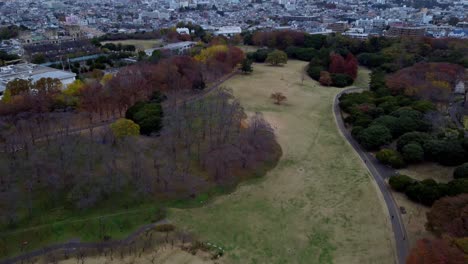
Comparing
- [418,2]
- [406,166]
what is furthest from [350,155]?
[418,2]

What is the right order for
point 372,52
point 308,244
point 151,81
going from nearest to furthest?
point 308,244 < point 151,81 < point 372,52

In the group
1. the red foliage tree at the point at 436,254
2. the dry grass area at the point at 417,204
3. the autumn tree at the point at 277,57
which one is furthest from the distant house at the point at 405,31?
the red foliage tree at the point at 436,254

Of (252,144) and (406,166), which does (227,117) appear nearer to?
(252,144)

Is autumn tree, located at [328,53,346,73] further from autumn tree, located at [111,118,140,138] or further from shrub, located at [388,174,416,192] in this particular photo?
autumn tree, located at [111,118,140,138]

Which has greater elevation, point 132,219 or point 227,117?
point 227,117

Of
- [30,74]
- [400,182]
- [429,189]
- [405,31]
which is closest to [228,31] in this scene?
[405,31]

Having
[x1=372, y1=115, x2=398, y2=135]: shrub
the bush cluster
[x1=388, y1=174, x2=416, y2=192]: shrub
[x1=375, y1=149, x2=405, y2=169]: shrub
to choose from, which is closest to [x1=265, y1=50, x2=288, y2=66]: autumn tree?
[x1=372, y1=115, x2=398, y2=135]: shrub
